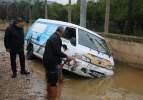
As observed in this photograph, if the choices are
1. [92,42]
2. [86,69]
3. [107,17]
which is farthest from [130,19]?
[86,69]

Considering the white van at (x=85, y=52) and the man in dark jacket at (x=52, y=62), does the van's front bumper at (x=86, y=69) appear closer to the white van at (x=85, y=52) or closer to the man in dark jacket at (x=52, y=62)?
the white van at (x=85, y=52)

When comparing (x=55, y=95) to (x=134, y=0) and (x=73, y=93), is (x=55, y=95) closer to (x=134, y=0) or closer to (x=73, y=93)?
(x=73, y=93)

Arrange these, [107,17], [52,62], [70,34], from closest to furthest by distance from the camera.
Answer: [52,62] → [70,34] → [107,17]

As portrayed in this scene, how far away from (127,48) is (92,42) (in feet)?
11.1

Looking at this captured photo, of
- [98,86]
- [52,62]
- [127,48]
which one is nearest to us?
[52,62]

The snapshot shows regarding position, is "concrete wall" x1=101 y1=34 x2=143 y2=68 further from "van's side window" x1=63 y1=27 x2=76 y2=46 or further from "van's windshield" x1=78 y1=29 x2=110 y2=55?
"van's side window" x1=63 y1=27 x2=76 y2=46

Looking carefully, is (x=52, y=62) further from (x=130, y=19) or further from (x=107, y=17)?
(x=107, y=17)

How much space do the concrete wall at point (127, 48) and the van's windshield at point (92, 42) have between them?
2.18m

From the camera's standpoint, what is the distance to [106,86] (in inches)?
579

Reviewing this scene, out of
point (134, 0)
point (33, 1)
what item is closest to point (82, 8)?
point (134, 0)

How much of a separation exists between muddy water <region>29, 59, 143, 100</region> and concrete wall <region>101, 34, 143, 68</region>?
0.64m

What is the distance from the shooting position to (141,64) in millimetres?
18062

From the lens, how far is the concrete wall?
18.5 meters

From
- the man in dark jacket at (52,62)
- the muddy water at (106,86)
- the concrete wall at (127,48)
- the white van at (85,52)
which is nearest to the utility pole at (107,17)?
the concrete wall at (127,48)
